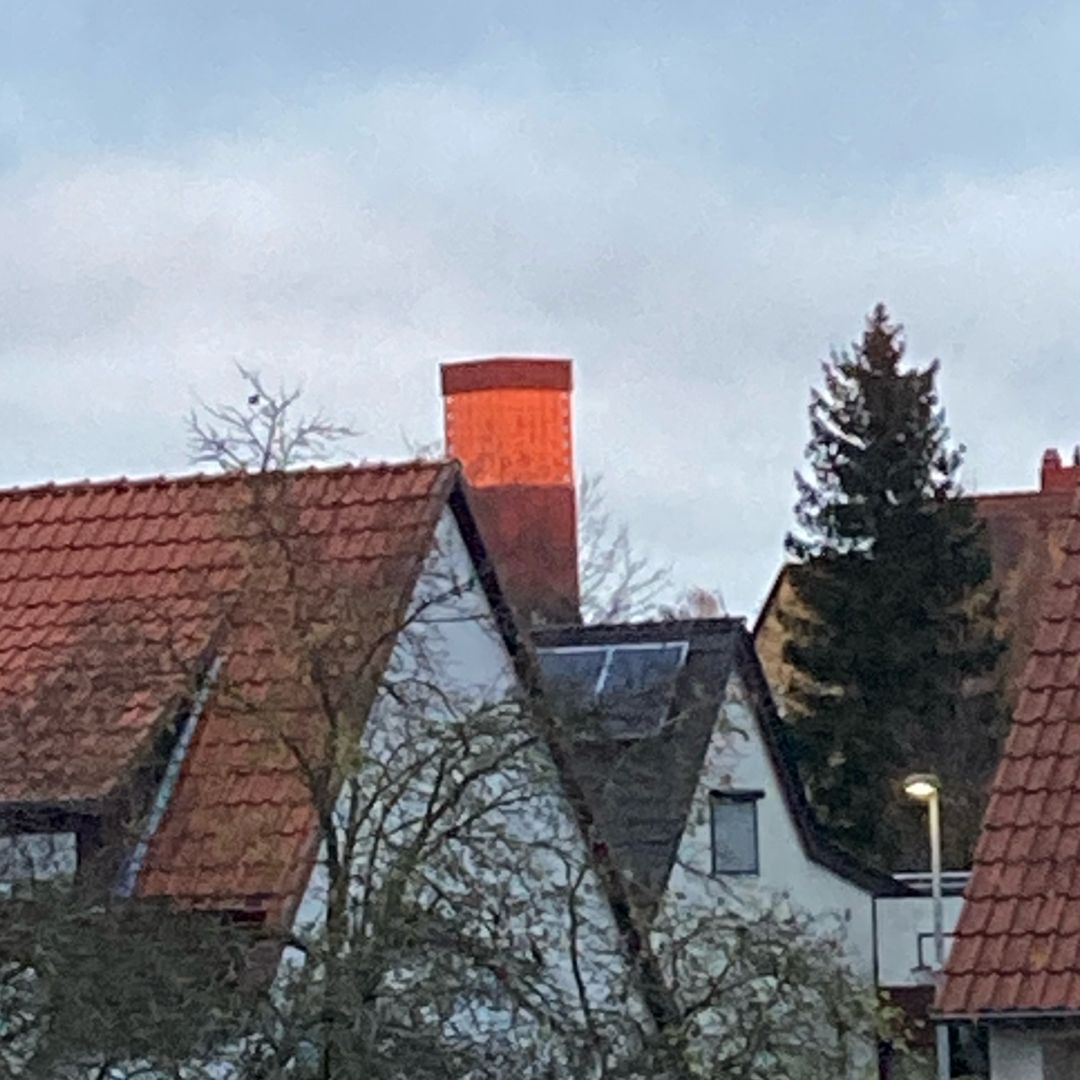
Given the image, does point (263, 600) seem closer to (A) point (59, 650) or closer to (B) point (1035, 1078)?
(A) point (59, 650)

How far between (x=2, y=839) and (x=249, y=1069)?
3062 mm

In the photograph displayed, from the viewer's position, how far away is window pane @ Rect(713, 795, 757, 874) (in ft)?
127

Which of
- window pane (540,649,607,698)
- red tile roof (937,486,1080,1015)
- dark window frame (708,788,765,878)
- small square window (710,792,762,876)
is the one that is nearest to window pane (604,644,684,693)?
window pane (540,649,607,698)

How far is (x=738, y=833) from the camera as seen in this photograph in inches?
1535

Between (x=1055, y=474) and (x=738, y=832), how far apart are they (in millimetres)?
42039

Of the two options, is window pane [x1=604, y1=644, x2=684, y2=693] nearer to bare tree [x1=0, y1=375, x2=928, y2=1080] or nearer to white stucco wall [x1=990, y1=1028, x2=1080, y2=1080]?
bare tree [x1=0, y1=375, x2=928, y2=1080]

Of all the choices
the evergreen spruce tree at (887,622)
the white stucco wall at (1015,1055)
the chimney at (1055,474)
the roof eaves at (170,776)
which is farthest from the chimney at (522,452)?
the chimney at (1055,474)

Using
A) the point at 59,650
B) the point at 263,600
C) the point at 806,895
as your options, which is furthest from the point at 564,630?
the point at 263,600

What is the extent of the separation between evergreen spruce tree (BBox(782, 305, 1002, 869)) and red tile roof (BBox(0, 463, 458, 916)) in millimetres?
29093

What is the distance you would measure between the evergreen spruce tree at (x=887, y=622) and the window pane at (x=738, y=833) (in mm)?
13582

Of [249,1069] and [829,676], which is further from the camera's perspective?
[829,676]

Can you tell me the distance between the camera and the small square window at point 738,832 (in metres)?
38.6

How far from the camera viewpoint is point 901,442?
58344mm

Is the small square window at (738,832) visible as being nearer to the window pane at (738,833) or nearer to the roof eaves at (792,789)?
the window pane at (738,833)
